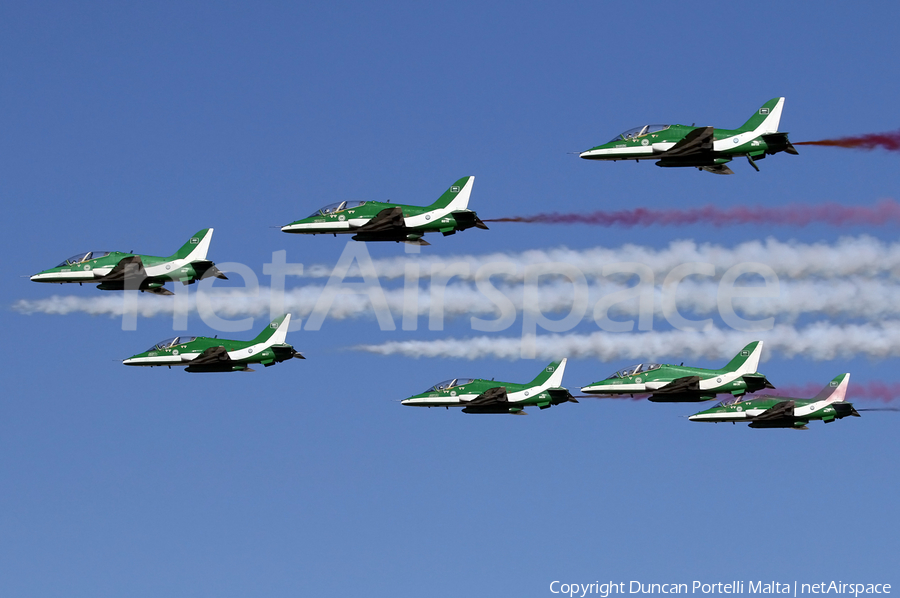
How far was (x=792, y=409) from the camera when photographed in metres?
94.0

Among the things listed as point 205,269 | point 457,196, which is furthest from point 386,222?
point 205,269

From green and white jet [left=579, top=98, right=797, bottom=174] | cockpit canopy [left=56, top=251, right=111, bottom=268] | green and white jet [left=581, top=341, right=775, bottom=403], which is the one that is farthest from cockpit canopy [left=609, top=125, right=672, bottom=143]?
cockpit canopy [left=56, top=251, right=111, bottom=268]

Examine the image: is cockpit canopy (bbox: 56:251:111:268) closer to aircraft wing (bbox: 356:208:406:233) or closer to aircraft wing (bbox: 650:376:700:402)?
aircraft wing (bbox: 356:208:406:233)

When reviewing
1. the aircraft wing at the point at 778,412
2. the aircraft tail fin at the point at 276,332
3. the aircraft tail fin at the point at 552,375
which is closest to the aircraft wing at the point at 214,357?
the aircraft tail fin at the point at 276,332

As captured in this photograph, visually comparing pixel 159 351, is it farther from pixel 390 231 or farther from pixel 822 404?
pixel 822 404

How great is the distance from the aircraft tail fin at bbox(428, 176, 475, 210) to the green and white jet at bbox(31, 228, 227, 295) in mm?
12413

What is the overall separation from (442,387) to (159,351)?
15.6 meters

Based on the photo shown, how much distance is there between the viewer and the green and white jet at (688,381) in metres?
90.1

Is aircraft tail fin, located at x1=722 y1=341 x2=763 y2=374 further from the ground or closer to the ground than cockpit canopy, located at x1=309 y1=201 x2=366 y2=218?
closer to the ground

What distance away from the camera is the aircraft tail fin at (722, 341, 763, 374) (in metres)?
90.9

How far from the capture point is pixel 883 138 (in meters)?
78.1

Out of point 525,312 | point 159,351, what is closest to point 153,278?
point 159,351

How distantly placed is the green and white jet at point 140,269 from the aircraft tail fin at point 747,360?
27110 millimetres

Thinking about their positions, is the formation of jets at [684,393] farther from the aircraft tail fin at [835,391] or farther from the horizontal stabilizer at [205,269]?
the horizontal stabilizer at [205,269]
